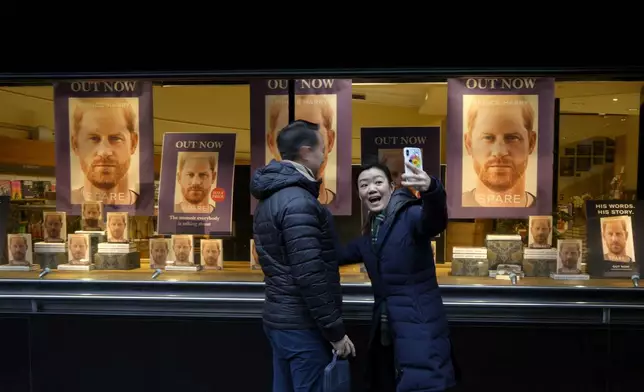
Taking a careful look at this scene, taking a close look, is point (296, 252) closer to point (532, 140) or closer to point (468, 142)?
point (468, 142)

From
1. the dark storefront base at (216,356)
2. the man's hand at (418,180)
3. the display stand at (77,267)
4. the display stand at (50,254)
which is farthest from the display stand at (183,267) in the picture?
the man's hand at (418,180)

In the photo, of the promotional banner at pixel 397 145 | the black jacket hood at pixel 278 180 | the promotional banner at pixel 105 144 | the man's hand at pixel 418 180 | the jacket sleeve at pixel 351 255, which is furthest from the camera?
the promotional banner at pixel 105 144

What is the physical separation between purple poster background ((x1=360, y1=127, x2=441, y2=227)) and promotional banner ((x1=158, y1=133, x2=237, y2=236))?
1041 millimetres

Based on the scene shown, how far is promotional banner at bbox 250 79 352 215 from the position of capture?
4.01 m

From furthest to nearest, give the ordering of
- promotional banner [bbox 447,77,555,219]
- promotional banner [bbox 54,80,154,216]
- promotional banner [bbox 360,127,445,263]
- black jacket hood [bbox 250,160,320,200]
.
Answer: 1. promotional banner [bbox 54,80,154,216]
2. promotional banner [bbox 360,127,445,263]
3. promotional banner [bbox 447,77,555,219]
4. black jacket hood [bbox 250,160,320,200]

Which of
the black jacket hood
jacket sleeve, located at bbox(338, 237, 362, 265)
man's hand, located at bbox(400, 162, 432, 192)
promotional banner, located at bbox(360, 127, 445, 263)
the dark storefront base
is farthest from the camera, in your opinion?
promotional banner, located at bbox(360, 127, 445, 263)

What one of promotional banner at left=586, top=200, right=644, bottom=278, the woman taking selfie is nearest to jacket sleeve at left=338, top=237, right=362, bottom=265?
the woman taking selfie

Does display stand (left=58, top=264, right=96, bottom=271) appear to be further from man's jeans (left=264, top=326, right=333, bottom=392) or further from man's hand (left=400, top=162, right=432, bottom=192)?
man's hand (left=400, top=162, right=432, bottom=192)

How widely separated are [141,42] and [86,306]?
194 cm

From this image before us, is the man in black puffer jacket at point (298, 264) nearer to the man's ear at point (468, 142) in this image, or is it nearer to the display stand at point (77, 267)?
the man's ear at point (468, 142)

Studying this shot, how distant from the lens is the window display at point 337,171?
3.91 meters

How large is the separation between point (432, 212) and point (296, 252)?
26.0 inches

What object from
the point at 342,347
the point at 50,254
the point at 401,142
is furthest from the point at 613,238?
the point at 50,254

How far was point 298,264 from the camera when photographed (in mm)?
2473
